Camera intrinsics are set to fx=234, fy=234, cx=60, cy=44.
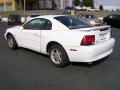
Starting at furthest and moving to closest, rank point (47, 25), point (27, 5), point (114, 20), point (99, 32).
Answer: point (27, 5)
point (114, 20)
point (47, 25)
point (99, 32)

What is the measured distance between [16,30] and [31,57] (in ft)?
4.06

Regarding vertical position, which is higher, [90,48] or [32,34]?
[32,34]

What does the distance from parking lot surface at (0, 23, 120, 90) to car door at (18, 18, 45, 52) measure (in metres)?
0.44

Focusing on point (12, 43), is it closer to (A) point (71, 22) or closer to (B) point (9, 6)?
(A) point (71, 22)

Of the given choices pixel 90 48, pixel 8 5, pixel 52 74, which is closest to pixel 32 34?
pixel 52 74

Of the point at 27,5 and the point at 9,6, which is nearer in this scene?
the point at 9,6

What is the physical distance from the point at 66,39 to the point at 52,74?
1.01m

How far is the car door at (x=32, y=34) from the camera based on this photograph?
7.27m

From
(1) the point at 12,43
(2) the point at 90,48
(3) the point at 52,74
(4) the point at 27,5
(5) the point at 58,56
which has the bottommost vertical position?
(3) the point at 52,74

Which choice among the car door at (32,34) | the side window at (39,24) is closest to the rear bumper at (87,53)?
the side window at (39,24)

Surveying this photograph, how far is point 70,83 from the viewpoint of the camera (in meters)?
5.38

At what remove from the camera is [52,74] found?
602 cm

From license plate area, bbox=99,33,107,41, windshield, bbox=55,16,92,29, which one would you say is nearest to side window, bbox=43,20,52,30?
windshield, bbox=55,16,92,29

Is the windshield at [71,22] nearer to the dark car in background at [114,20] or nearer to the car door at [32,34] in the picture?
the car door at [32,34]
